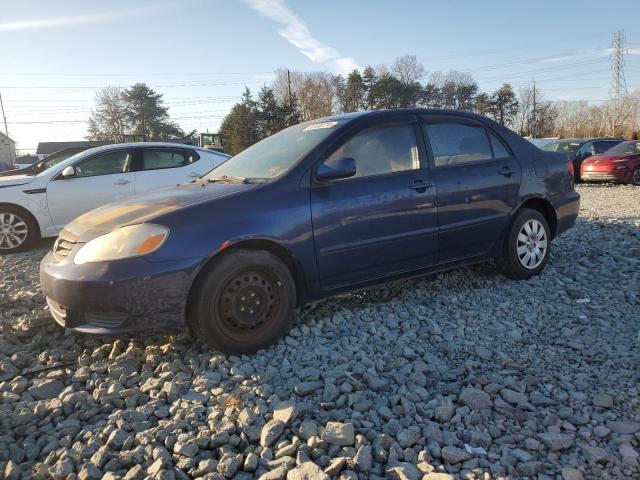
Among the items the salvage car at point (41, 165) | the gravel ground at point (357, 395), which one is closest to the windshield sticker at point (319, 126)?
the gravel ground at point (357, 395)

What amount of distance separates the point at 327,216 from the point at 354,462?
179 cm

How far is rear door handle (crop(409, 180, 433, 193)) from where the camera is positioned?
13.1 ft

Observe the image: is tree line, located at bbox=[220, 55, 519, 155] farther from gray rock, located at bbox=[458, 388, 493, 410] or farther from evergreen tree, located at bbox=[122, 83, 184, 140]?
gray rock, located at bbox=[458, 388, 493, 410]

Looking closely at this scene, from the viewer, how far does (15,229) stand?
696 cm

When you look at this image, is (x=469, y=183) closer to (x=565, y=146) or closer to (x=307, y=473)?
(x=307, y=473)

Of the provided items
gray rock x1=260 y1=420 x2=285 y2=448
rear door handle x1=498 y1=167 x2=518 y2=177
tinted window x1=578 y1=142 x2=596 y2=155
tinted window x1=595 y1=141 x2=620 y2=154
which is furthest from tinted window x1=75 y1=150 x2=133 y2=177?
tinted window x1=595 y1=141 x2=620 y2=154

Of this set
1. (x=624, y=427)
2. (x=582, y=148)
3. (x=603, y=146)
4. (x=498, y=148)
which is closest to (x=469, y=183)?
(x=498, y=148)

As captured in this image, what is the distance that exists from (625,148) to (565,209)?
488 inches

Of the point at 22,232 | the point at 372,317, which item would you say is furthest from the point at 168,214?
the point at 22,232

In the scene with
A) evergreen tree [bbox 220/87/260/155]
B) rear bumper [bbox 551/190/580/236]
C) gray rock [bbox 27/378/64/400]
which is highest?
evergreen tree [bbox 220/87/260/155]

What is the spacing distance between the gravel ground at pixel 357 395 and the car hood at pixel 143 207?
860mm

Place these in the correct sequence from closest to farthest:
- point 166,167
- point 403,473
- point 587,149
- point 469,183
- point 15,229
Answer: point 403,473 → point 469,183 → point 15,229 → point 166,167 → point 587,149

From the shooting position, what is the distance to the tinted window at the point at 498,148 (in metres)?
4.65

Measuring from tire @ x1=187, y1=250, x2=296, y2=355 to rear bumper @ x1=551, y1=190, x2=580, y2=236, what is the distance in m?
3.02
